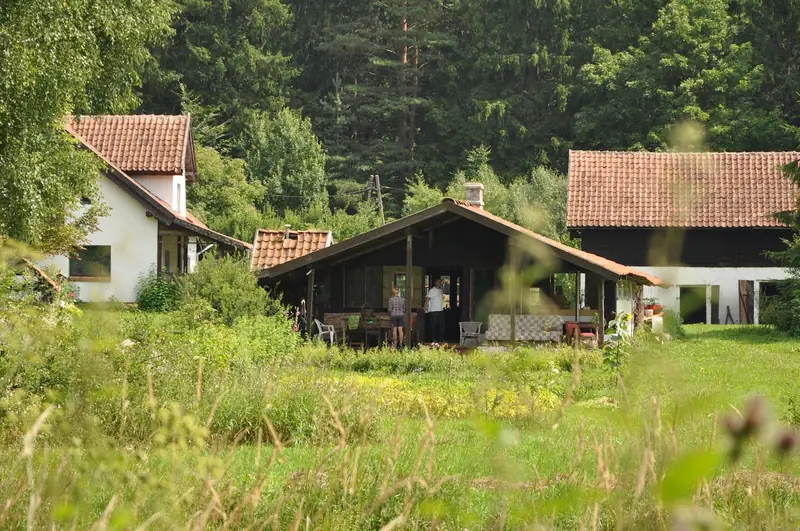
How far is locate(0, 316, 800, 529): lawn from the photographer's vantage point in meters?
3.08

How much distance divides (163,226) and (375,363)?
16.9 m

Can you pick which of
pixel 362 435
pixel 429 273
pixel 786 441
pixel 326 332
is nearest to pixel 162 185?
pixel 429 273

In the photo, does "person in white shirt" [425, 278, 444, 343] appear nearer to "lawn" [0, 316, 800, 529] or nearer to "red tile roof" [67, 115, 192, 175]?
"lawn" [0, 316, 800, 529]

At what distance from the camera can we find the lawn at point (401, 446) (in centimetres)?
→ 308

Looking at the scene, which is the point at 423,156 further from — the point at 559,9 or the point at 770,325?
the point at 770,325

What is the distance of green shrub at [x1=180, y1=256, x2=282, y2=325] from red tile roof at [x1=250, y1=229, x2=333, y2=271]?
3.14 m

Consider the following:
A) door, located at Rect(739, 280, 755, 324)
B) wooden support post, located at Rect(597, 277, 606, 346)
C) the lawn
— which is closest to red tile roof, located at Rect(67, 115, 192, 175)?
wooden support post, located at Rect(597, 277, 606, 346)

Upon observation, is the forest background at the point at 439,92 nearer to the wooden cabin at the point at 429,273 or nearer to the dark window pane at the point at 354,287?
the wooden cabin at the point at 429,273

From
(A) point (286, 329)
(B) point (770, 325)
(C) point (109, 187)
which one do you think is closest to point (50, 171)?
(A) point (286, 329)

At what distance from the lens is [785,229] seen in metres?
40.9

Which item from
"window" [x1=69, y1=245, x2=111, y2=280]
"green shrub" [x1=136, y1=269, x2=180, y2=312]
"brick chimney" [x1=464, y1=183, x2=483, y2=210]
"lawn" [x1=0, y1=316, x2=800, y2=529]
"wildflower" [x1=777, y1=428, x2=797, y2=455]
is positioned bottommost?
"lawn" [x1=0, y1=316, x2=800, y2=529]

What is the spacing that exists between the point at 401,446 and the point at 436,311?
20.0 meters

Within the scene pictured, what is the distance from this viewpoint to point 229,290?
2475 centimetres

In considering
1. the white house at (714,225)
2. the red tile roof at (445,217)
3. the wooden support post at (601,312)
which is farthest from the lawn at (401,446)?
the white house at (714,225)
